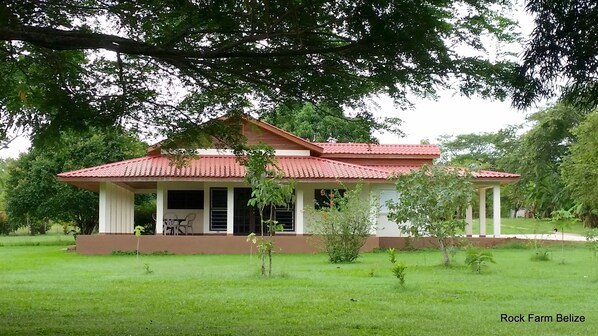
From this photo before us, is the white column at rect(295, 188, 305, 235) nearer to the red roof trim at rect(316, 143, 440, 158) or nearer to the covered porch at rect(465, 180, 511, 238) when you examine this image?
the red roof trim at rect(316, 143, 440, 158)

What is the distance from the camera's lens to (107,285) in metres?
12.8

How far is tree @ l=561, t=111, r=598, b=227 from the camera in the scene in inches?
1342

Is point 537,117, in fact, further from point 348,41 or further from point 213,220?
point 348,41

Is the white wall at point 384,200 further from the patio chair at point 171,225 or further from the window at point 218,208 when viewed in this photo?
the patio chair at point 171,225

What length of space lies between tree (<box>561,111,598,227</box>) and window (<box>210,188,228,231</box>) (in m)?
17.6

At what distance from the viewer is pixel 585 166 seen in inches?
1400

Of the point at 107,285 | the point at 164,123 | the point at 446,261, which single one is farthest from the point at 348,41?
the point at 446,261

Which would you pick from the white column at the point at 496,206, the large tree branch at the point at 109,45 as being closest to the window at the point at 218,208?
the white column at the point at 496,206

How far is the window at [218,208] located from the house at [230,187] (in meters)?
0.04

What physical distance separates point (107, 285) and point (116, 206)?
44.4ft

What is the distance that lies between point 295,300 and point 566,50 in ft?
21.5

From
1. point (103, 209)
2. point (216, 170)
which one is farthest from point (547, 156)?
point (103, 209)

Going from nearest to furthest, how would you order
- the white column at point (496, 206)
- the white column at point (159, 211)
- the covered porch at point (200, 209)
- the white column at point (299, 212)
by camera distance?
the white column at point (159, 211), the white column at point (299, 212), the covered porch at point (200, 209), the white column at point (496, 206)

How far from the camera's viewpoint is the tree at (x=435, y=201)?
16.8 meters
